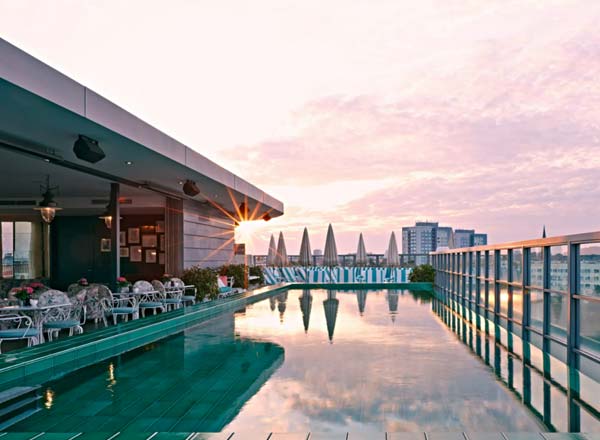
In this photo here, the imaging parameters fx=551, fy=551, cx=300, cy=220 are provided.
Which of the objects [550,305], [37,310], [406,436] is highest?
[550,305]

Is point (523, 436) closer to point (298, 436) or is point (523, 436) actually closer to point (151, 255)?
point (298, 436)

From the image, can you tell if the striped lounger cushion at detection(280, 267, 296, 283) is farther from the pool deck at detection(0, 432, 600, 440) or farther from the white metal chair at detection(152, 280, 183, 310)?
the pool deck at detection(0, 432, 600, 440)

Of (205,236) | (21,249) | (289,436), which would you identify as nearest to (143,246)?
(205,236)

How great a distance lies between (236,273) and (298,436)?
12709 mm

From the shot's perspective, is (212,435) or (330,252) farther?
(330,252)

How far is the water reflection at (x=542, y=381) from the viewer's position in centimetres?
368

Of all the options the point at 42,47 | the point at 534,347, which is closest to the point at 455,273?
the point at 534,347

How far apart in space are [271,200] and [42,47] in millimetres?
7956

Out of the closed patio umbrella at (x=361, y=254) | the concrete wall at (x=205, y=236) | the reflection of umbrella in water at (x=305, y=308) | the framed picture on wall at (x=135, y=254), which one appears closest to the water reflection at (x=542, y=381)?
the reflection of umbrella in water at (x=305, y=308)

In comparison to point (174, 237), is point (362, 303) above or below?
below

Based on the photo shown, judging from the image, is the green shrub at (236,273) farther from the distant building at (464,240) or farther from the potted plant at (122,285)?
the distant building at (464,240)

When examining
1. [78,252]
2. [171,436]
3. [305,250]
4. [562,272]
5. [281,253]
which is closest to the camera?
[171,436]

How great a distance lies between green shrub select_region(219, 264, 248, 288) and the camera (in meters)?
15.8

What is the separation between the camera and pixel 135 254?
15664mm
